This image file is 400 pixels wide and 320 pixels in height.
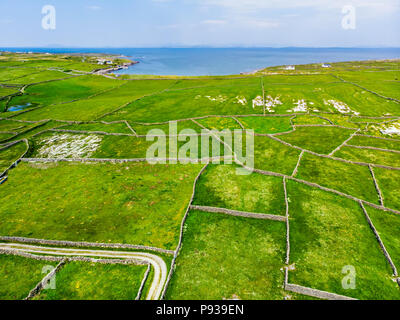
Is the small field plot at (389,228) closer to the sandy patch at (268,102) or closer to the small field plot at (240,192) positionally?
the small field plot at (240,192)

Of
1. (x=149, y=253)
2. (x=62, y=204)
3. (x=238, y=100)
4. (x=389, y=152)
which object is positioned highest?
(x=238, y=100)

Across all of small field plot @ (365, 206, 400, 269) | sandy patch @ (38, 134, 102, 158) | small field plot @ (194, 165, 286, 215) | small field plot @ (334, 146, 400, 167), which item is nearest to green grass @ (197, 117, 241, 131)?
small field plot @ (194, 165, 286, 215)

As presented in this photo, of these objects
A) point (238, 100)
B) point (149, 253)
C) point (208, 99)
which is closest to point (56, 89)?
point (208, 99)

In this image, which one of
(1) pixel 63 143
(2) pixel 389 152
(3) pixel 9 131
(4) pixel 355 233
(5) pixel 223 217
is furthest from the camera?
(3) pixel 9 131

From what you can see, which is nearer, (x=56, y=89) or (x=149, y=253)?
(x=149, y=253)

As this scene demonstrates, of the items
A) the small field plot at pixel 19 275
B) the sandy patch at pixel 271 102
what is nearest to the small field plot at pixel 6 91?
the small field plot at pixel 19 275

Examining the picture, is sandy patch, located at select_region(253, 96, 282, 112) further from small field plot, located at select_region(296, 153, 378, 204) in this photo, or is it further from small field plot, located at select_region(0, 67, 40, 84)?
small field plot, located at select_region(0, 67, 40, 84)
